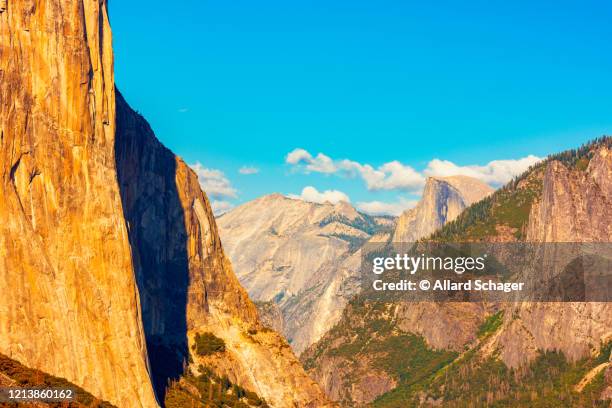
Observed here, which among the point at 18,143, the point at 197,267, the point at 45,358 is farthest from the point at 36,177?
the point at 197,267

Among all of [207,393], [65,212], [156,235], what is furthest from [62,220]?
[156,235]

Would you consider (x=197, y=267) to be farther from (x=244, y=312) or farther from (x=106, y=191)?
(x=106, y=191)

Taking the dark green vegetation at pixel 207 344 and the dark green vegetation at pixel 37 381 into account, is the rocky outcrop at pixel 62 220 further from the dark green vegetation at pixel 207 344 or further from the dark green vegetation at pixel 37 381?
the dark green vegetation at pixel 207 344

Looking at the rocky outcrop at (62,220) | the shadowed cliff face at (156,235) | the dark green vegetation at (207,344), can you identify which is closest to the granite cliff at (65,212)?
the rocky outcrop at (62,220)

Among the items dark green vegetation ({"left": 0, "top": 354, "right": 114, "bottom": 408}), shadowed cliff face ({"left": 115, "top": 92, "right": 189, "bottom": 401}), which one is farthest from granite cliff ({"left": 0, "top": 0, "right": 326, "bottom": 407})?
shadowed cliff face ({"left": 115, "top": 92, "right": 189, "bottom": 401})

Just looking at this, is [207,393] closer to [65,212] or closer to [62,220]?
[62,220]
